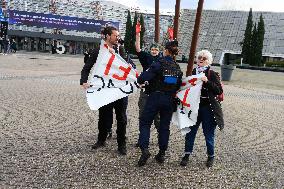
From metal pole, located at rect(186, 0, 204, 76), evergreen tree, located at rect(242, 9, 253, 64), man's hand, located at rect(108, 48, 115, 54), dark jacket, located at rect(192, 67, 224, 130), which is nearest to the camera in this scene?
dark jacket, located at rect(192, 67, 224, 130)

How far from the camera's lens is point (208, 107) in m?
5.85

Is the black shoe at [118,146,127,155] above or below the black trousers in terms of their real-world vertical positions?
below

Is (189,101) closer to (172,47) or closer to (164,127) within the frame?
(164,127)

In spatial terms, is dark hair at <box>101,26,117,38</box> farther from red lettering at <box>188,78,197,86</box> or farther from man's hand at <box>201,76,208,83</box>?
man's hand at <box>201,76,208,83</box>

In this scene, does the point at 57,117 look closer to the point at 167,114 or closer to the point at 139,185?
the point at 167,114

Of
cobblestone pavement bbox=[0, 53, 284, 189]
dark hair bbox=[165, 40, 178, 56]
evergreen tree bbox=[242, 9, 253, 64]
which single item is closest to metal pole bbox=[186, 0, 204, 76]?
cobblestone pavement bbox=[0, 53, 284, 189]

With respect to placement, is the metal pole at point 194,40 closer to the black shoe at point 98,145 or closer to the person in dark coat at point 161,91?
the person in dark coat at point 161,91

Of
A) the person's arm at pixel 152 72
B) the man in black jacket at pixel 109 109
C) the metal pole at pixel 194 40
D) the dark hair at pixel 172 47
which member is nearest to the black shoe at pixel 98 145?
the man in black jacket at pixel 109 109

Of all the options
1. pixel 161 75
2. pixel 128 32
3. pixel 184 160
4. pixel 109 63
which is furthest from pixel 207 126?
pixel 128 32

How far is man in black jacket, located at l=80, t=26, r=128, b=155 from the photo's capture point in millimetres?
6109

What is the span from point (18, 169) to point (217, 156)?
120 inches

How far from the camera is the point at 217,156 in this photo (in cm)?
639

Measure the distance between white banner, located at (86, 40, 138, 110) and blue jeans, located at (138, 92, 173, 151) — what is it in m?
0.63

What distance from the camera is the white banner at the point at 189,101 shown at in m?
5.82
